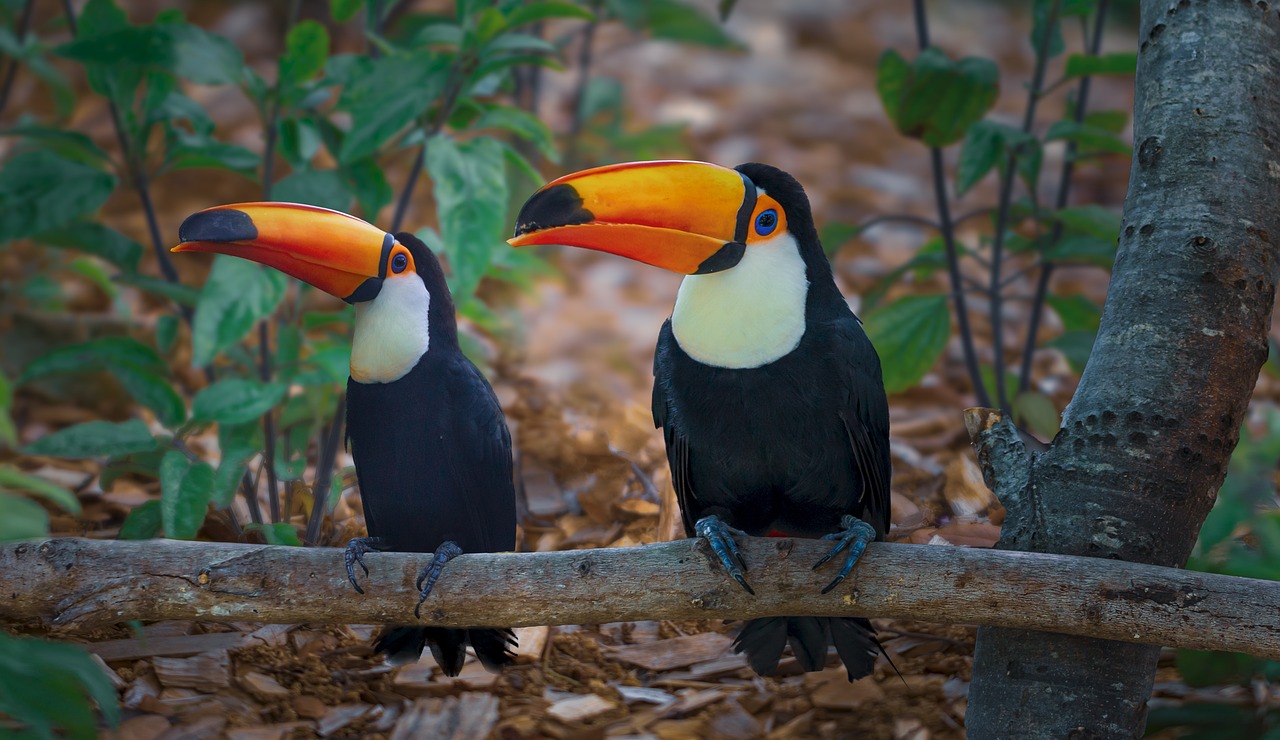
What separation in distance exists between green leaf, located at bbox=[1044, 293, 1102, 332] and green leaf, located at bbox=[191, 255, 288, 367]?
72.2 inches

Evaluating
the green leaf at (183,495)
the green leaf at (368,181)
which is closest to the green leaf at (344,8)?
the green leaf at (368,181)

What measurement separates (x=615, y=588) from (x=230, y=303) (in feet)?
3.23

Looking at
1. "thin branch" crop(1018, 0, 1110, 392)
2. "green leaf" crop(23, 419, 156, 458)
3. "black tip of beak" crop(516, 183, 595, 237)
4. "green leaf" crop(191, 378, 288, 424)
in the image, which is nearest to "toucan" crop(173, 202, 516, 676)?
"green leaf" crop(191, 378, 288, 424)

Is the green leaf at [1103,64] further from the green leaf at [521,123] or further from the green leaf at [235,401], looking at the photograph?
the green leaf at [235,401]

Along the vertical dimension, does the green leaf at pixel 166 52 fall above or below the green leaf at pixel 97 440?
above

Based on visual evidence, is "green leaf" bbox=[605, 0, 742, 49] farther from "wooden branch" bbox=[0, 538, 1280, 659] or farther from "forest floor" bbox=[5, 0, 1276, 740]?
"wooden branch" bbox=[0, 538, 1280, 659]

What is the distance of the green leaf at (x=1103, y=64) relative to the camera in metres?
2.51

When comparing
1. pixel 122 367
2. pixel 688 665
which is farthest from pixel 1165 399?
pixel 122 367

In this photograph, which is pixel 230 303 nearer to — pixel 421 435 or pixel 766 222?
pixel 421 435

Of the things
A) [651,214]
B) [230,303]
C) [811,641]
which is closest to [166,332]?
[230,303]

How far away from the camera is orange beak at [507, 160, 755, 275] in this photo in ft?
5.35

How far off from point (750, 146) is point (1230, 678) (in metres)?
3.65

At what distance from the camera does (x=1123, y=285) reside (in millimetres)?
1969

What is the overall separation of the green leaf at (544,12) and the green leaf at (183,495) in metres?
1.00
